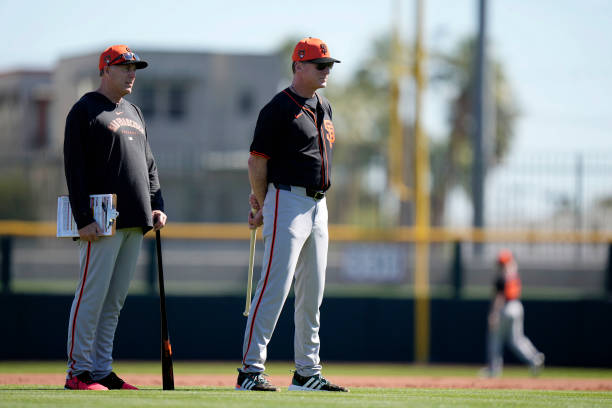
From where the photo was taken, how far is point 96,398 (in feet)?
15.4

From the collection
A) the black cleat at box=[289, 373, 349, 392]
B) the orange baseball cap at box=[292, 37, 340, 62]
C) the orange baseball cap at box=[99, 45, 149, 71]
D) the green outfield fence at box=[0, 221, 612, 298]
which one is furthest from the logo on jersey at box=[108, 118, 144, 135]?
the green outfield fence at box=[0, 221, 612, 298]

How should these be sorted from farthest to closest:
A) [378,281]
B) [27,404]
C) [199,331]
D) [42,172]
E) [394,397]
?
[42,172] < [378,281] < [199,331] < [394,397] < [27,404]

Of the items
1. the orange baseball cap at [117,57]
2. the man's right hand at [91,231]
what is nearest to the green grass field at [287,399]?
the man's right hand at [91,231]

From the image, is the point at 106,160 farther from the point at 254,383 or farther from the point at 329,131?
the point at 254,383

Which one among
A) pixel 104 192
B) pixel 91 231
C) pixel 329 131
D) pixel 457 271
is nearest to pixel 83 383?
pixel 91 231

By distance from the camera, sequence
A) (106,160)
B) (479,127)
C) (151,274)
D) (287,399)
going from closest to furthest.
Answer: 1. (287,399)
2. (106,160)
3. (151,274)
4. (479,127)

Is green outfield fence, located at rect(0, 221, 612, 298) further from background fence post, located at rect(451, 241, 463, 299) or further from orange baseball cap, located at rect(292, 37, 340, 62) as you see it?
orange baseball cap, located at rect(292, 37, 340, 62)

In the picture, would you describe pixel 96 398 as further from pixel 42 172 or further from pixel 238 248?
pixel 42 172

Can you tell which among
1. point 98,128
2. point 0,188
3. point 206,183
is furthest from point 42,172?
point 98,128

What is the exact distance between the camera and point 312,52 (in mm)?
5438

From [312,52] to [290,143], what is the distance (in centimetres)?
56

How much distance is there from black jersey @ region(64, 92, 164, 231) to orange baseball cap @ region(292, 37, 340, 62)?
107 cm

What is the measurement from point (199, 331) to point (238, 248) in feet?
9.35

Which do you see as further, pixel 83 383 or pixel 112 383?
pixel 112 383
